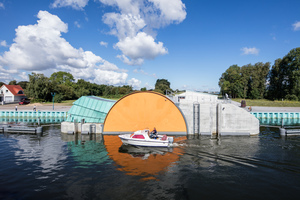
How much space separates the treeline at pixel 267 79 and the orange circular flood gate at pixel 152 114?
205 feet

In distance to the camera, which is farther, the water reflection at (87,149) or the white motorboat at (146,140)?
the white motorboat at (146,140)

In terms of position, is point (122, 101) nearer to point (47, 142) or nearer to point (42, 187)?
point (47, 142)

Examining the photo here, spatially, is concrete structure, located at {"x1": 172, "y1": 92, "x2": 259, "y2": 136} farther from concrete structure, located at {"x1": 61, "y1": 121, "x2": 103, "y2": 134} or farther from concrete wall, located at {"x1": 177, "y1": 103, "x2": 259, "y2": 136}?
concrete structure, located at {"x1": 61, "y1": 121, "x2": 103, "y2": 134}

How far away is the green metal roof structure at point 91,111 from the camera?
78.1 ft

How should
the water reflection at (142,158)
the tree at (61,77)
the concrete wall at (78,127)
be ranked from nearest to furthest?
1. the water reflection at (142,158)
2. the concrete wall at (78,127)
3. the tree at (61,77)

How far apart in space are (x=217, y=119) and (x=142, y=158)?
38.8 feet

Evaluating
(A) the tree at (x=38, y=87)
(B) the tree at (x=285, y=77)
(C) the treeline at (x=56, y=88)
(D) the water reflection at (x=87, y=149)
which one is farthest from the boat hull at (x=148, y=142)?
(B) the tree at (x=285, y=77)

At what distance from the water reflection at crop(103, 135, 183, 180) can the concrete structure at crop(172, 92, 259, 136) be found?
625 cm

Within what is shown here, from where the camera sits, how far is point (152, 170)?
39.6ft

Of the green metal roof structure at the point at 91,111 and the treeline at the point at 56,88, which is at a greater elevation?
the treeline at the point at 56,88

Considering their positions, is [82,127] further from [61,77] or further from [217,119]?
[61,77]

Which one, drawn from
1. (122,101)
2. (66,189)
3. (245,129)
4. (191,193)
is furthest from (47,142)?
(245,129)

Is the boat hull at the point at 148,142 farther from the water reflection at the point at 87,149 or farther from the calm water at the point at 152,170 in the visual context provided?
the water reflection at the point at 87,149

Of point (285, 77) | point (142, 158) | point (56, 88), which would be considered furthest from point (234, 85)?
point (56, 88)
